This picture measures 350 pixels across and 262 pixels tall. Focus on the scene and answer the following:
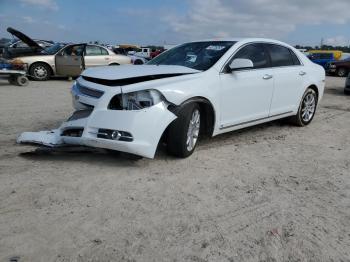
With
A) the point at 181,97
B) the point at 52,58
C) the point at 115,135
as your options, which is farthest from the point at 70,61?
the point at 115,135

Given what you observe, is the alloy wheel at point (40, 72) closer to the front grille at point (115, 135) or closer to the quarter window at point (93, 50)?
the quarter window at point (93, 50)

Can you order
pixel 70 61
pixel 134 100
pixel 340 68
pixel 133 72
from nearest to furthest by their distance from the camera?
pixel 134 100
pixel 133 72
pixel 70 61
pixel 340 68

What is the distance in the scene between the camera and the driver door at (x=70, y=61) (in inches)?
564

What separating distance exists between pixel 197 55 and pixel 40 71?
10.5m

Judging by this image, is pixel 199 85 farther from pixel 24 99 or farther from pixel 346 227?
pixel 24 99

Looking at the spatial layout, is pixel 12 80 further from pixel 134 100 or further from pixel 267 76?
pixel 134 100

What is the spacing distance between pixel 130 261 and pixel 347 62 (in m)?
22.8

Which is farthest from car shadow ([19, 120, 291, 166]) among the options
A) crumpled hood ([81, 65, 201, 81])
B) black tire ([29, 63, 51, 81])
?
black tire ([29, 63, 51, 81])

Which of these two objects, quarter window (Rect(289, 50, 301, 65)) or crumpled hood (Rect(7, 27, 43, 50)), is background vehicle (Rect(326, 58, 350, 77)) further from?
quarter window (Rect(289, 50, 301, 65))

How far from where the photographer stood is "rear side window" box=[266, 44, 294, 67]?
19.9ft

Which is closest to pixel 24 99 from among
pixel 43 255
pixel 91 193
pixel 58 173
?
pixel 58 173

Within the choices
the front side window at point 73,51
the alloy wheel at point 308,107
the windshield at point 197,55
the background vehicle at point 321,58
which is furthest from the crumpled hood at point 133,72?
the background vehicle at point 321,58

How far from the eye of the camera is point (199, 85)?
15.3 feet

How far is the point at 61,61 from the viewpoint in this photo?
46.9 feet
